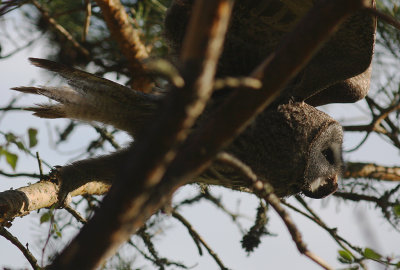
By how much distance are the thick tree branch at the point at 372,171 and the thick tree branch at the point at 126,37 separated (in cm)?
144

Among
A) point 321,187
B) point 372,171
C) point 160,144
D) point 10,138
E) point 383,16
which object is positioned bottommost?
point 160,144

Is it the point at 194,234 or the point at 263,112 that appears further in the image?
the point at 194,234

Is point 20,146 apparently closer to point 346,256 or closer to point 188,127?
point 188,127

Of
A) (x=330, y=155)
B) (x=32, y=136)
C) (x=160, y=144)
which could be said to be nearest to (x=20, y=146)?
(x=32, y=136)

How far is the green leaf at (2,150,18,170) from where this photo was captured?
121 centimetres

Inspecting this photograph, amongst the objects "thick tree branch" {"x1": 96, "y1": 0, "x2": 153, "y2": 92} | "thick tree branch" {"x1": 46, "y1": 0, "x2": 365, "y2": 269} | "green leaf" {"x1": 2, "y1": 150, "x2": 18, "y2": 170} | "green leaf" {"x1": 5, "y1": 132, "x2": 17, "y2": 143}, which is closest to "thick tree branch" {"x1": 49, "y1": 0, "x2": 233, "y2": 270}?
"thick tree branch" {"x1": 46, "y1": 0, "x2": 365, "y2": 269}

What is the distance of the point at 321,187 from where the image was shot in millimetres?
2432

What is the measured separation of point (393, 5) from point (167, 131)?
2.72m

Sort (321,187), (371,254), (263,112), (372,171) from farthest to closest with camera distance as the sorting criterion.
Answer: (372,171) < (321,187) < (263,112) < (371,254)

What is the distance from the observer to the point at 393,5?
3123 mm

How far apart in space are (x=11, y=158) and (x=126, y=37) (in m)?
1.78

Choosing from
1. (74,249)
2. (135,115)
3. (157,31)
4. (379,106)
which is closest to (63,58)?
(157,31)

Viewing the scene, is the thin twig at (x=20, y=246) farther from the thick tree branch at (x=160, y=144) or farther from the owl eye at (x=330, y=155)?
the owl eye at (x=330, y=155)

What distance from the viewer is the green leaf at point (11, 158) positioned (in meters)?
1.21
